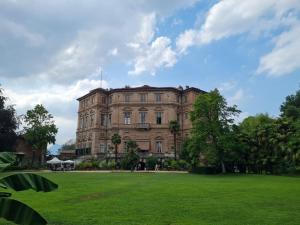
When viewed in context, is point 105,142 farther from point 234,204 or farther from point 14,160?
point 14,160

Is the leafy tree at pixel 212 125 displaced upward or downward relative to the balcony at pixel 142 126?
downward

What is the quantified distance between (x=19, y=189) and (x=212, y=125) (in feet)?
153

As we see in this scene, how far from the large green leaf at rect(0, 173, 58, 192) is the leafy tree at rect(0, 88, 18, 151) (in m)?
55.5

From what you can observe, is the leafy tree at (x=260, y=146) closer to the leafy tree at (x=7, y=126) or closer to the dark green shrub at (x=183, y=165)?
the dark green shrub at (x=183, y=165)

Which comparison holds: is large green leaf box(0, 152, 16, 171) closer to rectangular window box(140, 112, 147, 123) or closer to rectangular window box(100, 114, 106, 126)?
rectangular window box(140, 112, 147, 123)

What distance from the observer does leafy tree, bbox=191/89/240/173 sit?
51.1 meters

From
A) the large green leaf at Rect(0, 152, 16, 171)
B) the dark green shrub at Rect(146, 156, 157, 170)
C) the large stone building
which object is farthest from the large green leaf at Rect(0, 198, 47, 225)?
the large stone building

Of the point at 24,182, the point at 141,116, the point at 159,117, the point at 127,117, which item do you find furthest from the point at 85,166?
the point at 24,182

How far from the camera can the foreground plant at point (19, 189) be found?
206 inches

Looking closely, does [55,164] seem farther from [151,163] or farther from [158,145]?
[158,145]

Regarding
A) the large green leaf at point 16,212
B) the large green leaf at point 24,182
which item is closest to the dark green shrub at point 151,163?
the large green leaf at point 24,182

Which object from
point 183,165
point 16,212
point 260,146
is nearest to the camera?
point 16,212

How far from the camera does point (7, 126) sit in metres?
60.2

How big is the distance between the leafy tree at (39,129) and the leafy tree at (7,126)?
6.68 m
